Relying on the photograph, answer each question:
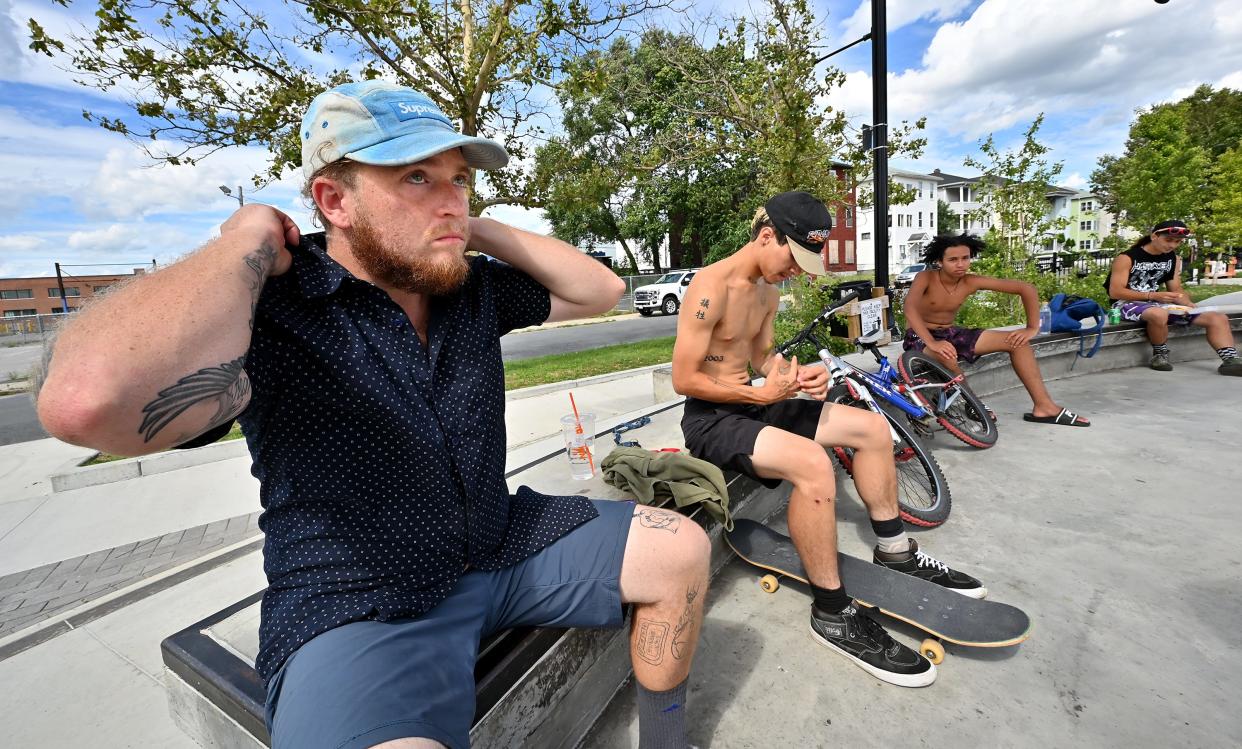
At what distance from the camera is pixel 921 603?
243 centimetres

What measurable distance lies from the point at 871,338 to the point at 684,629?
2.74 meters

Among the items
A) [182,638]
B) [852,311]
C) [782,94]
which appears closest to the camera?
[182,638]

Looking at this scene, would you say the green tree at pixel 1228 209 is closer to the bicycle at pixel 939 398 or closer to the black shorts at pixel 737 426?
the bicycle at pixel 939 398

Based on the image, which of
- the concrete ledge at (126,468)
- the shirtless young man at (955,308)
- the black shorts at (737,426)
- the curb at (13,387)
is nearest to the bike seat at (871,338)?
the black shorts at (737,426)

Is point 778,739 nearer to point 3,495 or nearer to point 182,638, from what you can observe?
point 182,638

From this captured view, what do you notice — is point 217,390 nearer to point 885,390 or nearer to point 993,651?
point 993,651

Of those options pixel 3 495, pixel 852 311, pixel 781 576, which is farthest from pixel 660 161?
pixel 3 495

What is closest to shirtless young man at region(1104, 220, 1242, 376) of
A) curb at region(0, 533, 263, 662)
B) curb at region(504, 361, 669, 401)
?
curb at region(504, 361, 669, 401)

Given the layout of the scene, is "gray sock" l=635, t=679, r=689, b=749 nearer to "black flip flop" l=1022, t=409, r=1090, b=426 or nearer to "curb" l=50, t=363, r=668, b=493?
"black flip flop" l=1022, t=409, r=1090, b=426

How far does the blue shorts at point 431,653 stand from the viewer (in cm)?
114

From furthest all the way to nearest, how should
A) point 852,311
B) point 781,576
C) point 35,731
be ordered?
1. point 852,311
2. point 781,576
3. point 35,731

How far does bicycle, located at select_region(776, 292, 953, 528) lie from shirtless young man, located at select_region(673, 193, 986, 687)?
47 cm

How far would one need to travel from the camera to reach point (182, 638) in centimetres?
185

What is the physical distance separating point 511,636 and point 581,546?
34 centimetres
